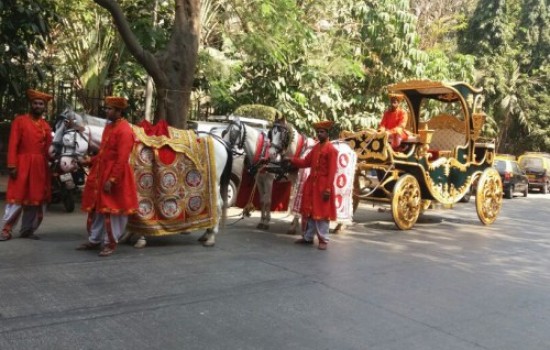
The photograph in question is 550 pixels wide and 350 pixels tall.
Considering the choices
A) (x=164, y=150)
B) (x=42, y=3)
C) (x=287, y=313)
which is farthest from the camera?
(x=42, y=3)

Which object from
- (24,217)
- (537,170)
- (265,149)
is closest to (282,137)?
(265,149)

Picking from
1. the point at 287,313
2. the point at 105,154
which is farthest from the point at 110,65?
the point at 287,313

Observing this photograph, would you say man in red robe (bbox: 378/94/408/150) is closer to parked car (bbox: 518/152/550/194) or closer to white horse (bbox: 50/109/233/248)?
white horse (bbox: 50/109/233/248)

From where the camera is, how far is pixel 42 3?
11266 mm

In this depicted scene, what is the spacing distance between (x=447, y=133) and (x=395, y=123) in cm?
234

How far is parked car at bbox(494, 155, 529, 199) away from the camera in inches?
820

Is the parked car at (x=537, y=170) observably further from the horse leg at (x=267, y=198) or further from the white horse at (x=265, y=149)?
the horse leg at (x=267, y=198)

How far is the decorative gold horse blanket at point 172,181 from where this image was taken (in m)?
7.12

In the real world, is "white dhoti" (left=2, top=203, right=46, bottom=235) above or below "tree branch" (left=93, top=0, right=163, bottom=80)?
below

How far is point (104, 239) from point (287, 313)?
2.78m

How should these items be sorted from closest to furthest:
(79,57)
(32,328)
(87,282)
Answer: (32,328) < (87,282) < (79,57)

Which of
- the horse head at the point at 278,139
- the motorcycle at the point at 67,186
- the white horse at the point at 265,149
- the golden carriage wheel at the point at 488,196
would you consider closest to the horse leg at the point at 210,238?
the white horse at the point at 265,149

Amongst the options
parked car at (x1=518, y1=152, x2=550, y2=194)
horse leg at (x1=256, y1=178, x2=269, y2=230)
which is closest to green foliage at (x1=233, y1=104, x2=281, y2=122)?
horse leg at (x1=256, y1=178, x2=269, y2=230)

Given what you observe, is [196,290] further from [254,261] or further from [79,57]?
[79,57]
